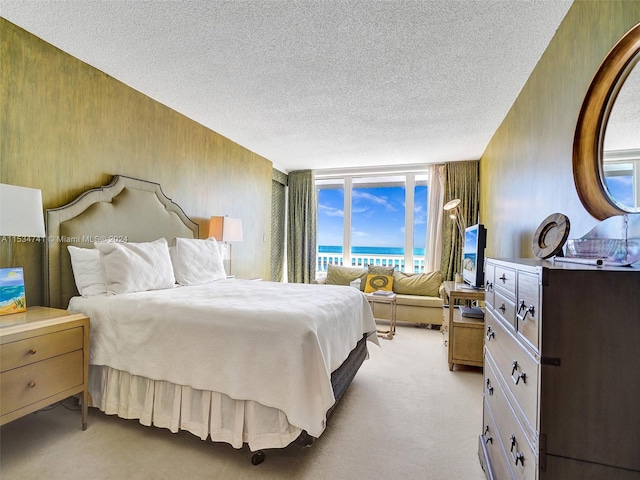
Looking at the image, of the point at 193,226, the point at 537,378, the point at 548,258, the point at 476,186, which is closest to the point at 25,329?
the point at 193,226

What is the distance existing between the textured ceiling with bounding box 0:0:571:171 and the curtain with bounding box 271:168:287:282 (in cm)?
224

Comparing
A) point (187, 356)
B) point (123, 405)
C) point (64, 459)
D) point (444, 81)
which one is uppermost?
point (444, 81)

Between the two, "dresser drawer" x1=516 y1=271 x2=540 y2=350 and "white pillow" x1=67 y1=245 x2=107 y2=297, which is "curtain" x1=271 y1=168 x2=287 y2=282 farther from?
"dresser drawer" x1=516 y1=271 x2=540 y2=350

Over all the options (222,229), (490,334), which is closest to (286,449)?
(490,334)

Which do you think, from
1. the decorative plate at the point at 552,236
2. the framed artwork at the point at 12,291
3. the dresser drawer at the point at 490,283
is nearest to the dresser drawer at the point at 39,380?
the framed artwork at the point at 12,291

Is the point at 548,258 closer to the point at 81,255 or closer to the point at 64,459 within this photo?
the point at 64,459

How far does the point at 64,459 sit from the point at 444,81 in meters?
3.68

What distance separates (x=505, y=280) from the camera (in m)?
1.36

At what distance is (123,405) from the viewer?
203 centimetres

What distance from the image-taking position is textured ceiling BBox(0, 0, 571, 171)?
1893mm

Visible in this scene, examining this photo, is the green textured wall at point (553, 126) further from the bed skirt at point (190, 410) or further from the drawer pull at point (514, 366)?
the bed skirt at point (190, 410)

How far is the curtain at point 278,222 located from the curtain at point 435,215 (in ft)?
9.00

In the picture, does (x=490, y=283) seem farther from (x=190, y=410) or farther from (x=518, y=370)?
(x=190, y=410)

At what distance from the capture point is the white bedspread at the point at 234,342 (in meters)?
1.63
